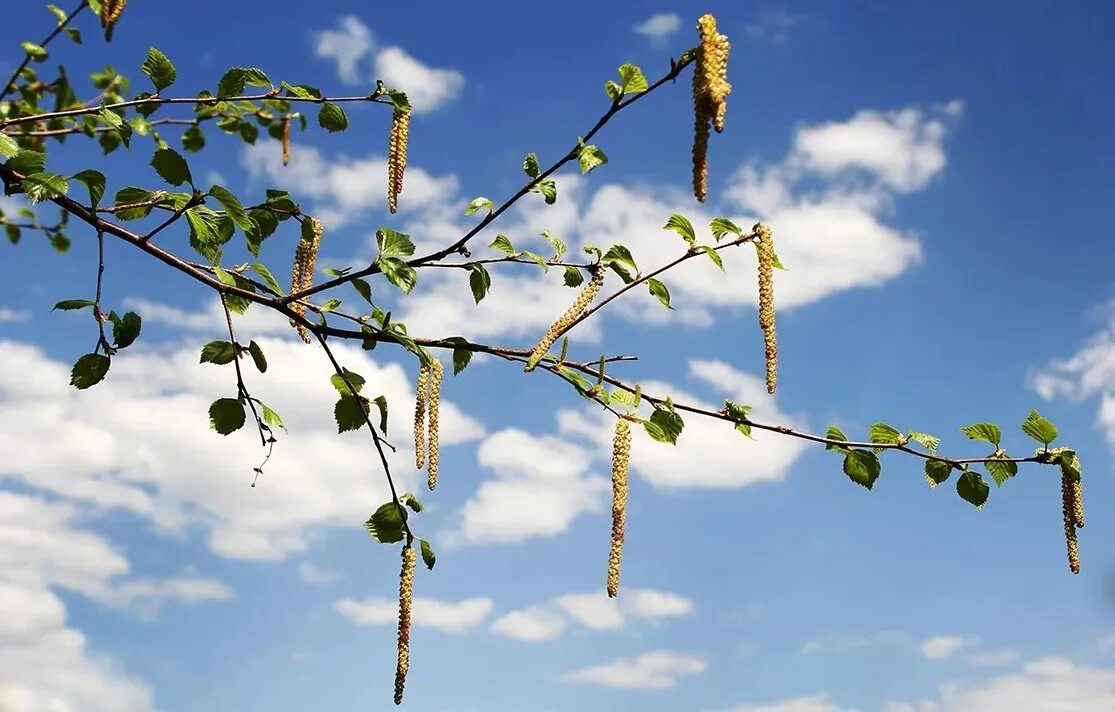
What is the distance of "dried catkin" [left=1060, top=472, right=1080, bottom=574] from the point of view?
15.2 feet

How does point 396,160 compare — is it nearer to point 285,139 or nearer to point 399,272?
point 399,272

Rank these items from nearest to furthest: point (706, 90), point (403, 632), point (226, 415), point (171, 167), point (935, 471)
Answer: point (706, 90) → point (403, 632) → point (171, 167) → point (226, 415) → point (935, 471)

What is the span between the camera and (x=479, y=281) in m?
4.62

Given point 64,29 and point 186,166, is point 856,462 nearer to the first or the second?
point 186,166

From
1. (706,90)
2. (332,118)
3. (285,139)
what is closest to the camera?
(706,90)

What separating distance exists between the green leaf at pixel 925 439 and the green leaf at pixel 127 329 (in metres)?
3.82

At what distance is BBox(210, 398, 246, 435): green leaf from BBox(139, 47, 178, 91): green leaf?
5.33 ft

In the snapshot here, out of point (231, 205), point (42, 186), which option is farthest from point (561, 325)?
point (42, 186)

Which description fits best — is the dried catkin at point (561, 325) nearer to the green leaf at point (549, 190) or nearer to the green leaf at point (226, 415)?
the green leaf at point (549, 190)

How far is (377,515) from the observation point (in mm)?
4773

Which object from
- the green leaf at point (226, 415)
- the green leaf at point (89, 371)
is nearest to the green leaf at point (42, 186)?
the green leaf at point (89, 371)

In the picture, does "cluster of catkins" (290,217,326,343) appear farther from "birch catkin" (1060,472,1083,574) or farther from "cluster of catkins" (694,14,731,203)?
"birch catkin" (1060,472,1083,574)

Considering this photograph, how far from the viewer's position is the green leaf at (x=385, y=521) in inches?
188

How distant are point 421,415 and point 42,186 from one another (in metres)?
1.82
